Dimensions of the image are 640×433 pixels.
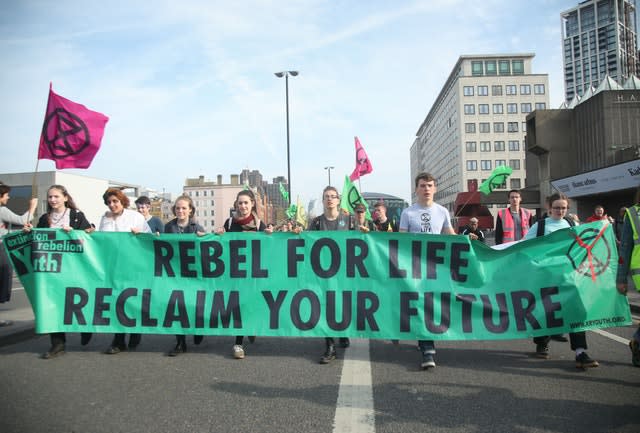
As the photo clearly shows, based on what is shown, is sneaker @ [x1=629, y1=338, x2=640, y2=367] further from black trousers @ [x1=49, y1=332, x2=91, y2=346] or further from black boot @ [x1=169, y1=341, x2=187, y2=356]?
black trousers @ [x1=49, y1=332, x2=91, y2=346]

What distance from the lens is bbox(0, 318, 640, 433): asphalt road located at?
3.06 metres

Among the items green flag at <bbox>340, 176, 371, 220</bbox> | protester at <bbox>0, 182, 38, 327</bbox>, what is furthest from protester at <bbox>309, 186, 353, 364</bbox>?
green flag at <bbox>340, 176, 371, 220</bbox>

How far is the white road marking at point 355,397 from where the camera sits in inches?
119

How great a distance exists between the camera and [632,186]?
69.2ft

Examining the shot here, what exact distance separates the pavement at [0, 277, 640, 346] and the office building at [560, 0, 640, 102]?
18957 cm

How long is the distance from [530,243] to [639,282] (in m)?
1.21

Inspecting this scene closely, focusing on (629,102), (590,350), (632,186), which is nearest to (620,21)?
(629,102)

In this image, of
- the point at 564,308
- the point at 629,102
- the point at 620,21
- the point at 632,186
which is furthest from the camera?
the point at 620,21

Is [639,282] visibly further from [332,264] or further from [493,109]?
[493,109]

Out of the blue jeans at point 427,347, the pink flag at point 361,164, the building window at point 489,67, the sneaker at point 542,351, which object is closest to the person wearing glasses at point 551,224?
the sneaker at point 542,351

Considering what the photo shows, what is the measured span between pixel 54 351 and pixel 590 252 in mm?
5825

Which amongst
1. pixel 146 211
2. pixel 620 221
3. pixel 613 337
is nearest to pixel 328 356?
pixel 613 337

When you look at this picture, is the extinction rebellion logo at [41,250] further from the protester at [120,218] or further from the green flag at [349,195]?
the green flag at [349,195]

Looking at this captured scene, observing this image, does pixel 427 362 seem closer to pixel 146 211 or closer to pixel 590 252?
pixel 590 252
